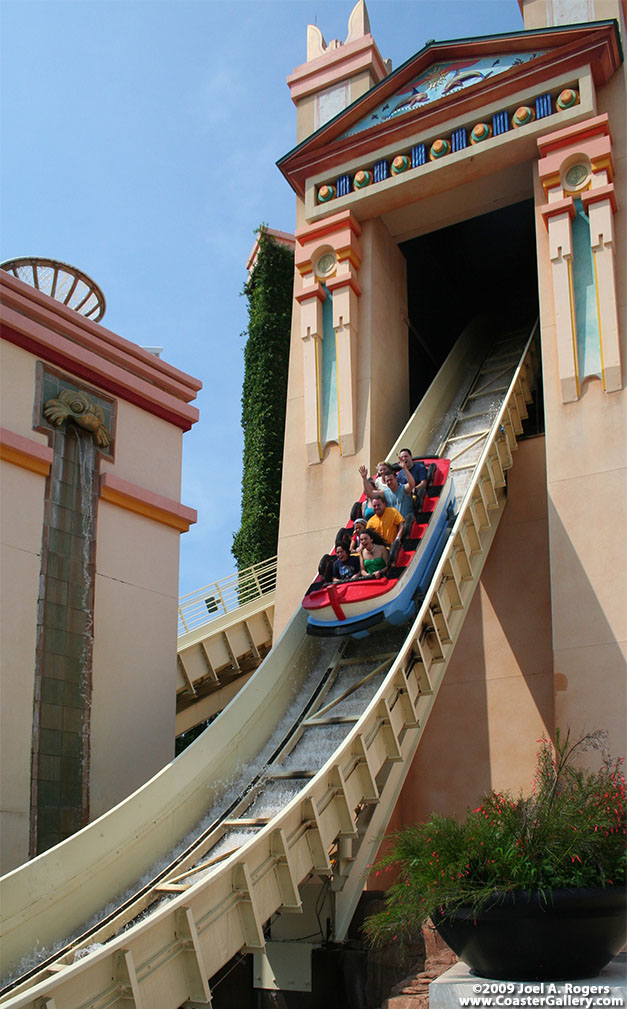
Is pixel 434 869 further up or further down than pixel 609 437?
further down

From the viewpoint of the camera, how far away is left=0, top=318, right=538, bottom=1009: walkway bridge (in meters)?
6.90

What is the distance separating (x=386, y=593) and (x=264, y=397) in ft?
45.8

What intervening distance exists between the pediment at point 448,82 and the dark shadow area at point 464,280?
111 inches

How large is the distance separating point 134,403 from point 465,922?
8.56m

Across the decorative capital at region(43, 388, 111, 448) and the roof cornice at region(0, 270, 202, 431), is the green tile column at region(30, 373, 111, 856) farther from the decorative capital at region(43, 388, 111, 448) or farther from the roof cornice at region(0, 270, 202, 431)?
the roof cornice at region(0, 270, 202, 431)

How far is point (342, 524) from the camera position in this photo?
48.7ft

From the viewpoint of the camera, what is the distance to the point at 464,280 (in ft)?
68.7

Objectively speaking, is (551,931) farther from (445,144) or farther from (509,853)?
(445,144)

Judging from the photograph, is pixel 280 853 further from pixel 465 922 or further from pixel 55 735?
pixel 55 735

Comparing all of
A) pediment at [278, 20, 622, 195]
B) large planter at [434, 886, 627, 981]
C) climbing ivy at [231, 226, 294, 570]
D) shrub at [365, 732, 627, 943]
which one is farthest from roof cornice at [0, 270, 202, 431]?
climbing ivy at [231, 226, 294, 570]

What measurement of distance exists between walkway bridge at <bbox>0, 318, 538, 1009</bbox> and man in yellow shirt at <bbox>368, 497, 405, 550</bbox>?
0.67 metres

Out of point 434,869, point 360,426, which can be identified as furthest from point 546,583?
point 434,869

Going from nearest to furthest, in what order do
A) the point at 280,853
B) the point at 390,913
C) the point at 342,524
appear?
the point at 390,913, the point at 280,853, the point at 342,524

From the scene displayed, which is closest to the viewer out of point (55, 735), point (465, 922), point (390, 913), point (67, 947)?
point (465, 922)
